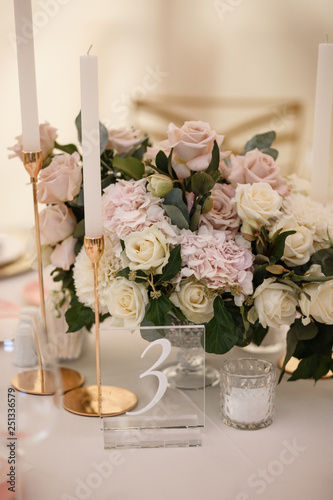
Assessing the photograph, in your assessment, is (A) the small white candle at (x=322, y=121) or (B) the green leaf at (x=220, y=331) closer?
(B) the green leaf at (x=220, y=331)

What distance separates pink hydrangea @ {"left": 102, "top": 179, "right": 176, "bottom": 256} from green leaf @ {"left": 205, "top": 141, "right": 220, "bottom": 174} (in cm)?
10

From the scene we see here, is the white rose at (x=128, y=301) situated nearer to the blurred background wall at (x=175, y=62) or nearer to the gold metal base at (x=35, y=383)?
the gold metal base at (x=35, y=383)

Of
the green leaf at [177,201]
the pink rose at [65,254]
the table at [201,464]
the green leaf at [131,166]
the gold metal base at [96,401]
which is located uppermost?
the green leaf at [131,166]

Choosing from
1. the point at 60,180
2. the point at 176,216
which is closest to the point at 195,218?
the point at 176,216

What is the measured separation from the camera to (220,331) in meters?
1.02

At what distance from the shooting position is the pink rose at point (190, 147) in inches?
40.3

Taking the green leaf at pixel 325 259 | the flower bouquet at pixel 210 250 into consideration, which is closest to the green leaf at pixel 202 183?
the flower bouquet at pixel 210 250

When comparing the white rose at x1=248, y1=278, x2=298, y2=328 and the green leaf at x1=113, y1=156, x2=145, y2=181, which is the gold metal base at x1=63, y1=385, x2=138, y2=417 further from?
the green leaf at x1=113, y1=156, x2=145, y2=181

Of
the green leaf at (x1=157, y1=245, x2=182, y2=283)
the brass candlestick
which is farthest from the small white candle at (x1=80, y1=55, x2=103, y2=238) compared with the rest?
the green leaf at (x1=157, y1=245, x2=182, y2=283)

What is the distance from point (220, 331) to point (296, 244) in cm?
18

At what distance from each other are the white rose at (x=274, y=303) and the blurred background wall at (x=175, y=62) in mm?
1889

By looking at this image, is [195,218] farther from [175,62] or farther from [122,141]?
[175,62]

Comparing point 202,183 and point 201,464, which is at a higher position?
point 202,183

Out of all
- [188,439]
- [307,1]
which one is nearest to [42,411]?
[188,439]
